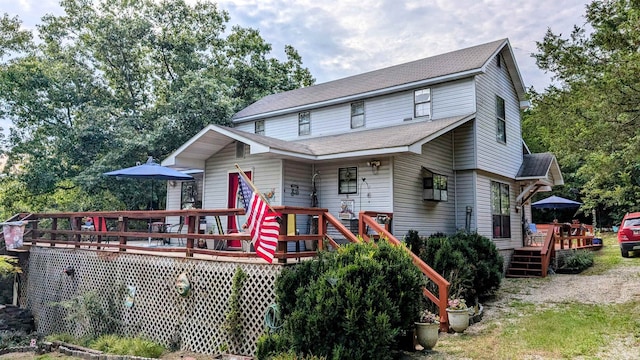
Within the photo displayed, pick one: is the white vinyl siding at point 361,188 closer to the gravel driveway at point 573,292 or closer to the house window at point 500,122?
the gravel driveway at point 573,292

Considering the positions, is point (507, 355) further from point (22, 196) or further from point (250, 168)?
point (22, 196)

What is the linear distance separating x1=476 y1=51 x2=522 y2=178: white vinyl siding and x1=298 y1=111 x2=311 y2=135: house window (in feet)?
18.6

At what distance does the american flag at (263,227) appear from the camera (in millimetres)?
5793

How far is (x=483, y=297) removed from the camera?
9.29 metres

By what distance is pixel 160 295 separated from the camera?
7.84 m

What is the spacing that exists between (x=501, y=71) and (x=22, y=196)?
813 inches

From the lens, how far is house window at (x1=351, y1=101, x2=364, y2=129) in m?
13.3

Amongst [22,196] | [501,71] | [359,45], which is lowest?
[22,196]

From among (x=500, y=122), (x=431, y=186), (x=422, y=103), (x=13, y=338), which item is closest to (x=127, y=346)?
(x=13, y=338)

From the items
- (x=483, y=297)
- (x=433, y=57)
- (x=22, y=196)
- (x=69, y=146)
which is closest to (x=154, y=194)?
(x=69, y=146)

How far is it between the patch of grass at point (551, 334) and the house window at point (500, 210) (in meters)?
4.76

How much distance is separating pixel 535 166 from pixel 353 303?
12115 mm

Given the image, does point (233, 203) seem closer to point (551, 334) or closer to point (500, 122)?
point (551, 334)

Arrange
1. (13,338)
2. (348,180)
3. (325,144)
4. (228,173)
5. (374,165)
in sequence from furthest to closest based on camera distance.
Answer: (325,144), (228,173), (348,180), (374,165), (13,338)
